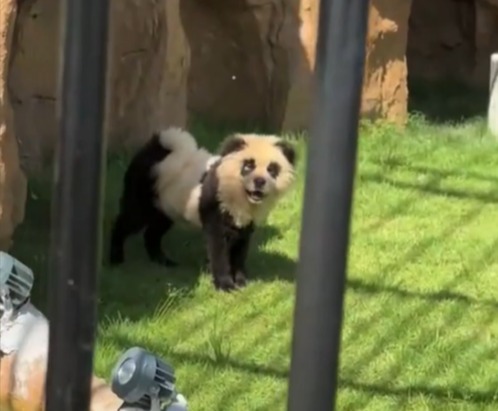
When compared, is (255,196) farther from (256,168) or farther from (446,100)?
(446,100)

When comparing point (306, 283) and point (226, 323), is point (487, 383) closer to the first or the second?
point (226, 323)

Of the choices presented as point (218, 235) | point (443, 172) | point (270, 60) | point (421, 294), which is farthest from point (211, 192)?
point (270, 60)

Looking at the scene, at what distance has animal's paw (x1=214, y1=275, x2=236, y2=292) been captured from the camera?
4.34 meters

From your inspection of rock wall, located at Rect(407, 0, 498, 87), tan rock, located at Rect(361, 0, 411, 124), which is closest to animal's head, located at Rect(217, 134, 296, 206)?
tan rock, located at Rect(361, 0, 411, 124)

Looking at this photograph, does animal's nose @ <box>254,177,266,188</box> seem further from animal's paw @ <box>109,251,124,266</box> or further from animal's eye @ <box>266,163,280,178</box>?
animal's paw @ <box>109,251,124,266</box>

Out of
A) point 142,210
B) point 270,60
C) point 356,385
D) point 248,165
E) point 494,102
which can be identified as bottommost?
point 356,385

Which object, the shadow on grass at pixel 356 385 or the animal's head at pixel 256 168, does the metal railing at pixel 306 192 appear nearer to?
the shadow on grass at pixel 356 385

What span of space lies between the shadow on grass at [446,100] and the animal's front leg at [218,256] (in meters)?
3.23

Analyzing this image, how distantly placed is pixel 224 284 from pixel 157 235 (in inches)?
19.1

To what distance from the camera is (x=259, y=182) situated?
4293mm

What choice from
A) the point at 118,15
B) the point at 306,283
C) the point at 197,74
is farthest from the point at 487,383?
the point at 197,74

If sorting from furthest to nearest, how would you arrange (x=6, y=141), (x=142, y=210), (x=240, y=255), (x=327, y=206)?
(x=142, y=210), (x=240, y=255), (x=6, y=141), (x=327, y=206)

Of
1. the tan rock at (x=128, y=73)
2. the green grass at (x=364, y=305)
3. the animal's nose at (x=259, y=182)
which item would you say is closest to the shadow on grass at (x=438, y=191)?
the green grass at (x=364, y=305)

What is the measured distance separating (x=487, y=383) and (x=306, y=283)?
247cm
